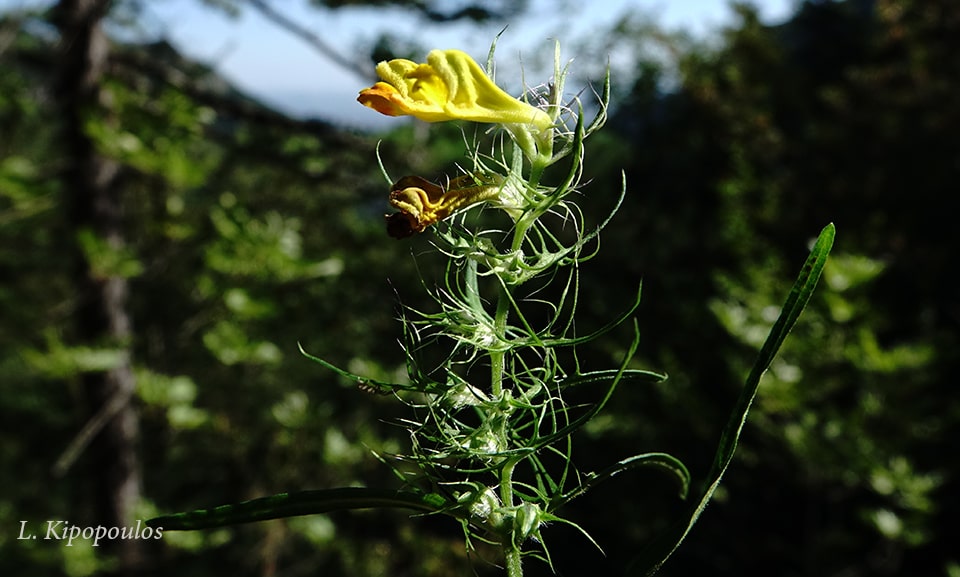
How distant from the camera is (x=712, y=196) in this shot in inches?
241

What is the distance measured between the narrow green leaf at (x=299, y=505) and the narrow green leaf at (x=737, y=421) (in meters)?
0.12

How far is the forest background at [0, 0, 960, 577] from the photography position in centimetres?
351

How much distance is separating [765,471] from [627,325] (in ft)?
3.81

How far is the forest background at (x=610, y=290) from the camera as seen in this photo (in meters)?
3.51

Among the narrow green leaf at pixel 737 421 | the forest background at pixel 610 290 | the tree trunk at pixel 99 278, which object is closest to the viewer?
the narrow green leaf at pixel 737 421

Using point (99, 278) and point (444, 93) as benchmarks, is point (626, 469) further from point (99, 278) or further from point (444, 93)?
point (99, 278)

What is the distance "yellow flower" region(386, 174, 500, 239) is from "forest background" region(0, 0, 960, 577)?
195cm

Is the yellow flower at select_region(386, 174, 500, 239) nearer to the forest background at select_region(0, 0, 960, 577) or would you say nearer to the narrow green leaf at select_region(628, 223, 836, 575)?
the narrow green leaf at select_region(628, 223, 836, 575)

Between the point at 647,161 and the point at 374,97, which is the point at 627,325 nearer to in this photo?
the point at 647,161
